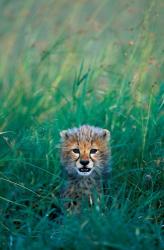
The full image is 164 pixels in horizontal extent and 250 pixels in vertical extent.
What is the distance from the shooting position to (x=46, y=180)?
523cm

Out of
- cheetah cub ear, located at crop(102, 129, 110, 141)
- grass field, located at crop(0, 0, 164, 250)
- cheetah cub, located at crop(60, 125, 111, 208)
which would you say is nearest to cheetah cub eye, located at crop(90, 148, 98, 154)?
cheetah cub, located at crop(60, 125, 111, 208)

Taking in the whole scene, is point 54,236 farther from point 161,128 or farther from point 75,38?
point 75,38

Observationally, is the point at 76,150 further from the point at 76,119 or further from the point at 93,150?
the point at 76,119

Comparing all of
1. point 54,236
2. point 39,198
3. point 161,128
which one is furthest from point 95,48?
point 54,236

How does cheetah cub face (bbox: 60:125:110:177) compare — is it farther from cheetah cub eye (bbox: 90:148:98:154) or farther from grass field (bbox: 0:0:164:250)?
grass field (bbox: 0:0:164:250)

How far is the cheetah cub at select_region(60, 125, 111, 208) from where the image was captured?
16.3 ft

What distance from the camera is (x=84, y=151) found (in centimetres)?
503

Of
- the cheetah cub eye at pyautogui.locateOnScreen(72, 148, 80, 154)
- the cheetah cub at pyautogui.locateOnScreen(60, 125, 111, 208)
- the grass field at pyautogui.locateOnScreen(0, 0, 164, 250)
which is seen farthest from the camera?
the cheetah cub eye at pyautogui.locateOnScreen(72, 148, 80, 154)

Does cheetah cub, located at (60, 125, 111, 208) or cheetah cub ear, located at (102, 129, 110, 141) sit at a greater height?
cheetah cub ear, located at (102, 129, 110, 141)

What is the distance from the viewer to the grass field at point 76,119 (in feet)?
14.1

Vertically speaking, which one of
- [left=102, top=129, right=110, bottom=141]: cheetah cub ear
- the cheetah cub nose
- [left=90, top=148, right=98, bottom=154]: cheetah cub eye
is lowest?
the cheetah cub nose

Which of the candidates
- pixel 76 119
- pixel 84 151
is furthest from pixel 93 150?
pixel 76 119

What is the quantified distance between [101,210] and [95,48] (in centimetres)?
342

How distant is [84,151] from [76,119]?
0.82 meters
